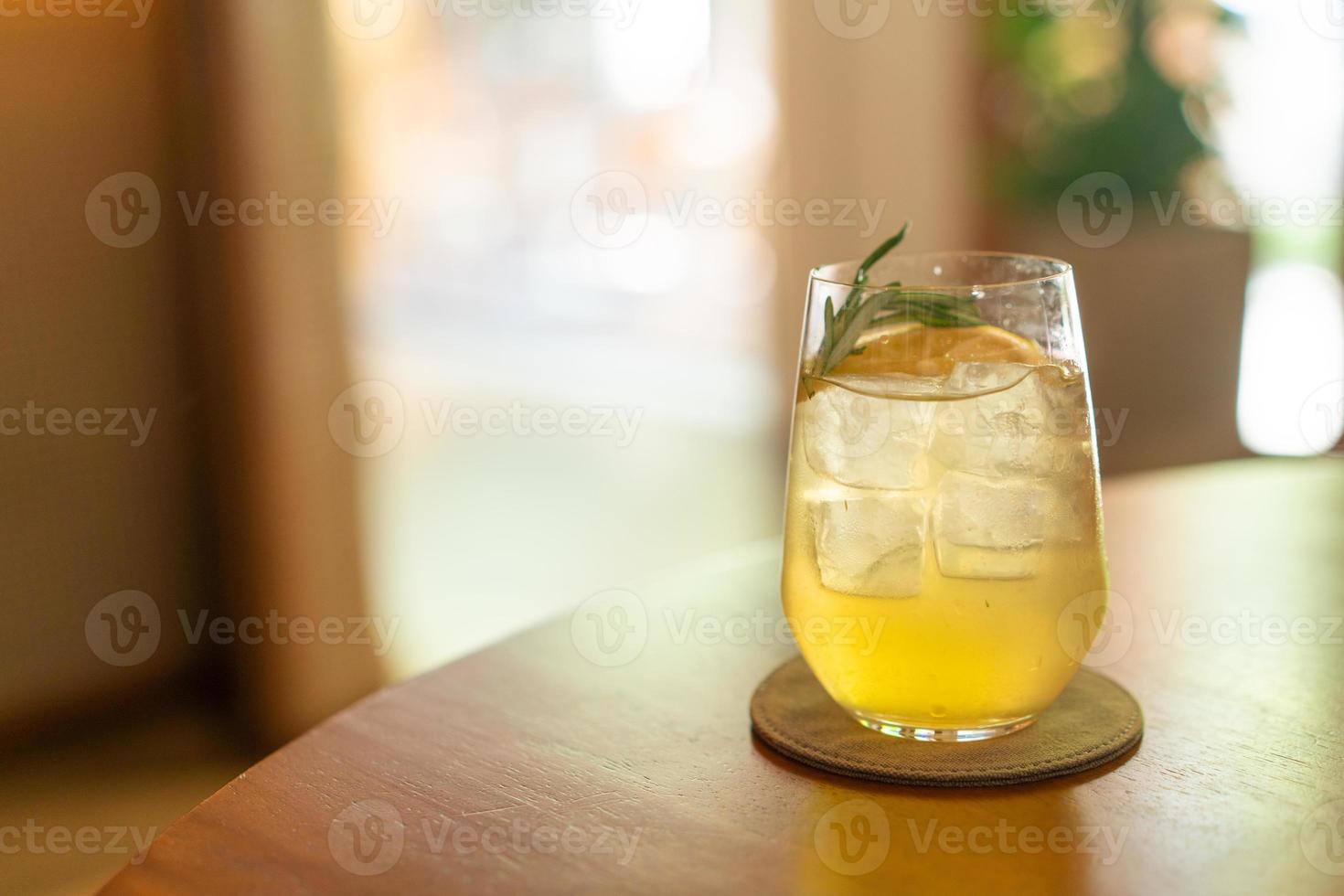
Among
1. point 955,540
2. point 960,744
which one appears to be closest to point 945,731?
point 960,744

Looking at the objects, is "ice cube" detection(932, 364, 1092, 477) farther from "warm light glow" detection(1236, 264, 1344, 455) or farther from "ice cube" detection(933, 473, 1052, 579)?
"warm light glow" detection(1236, 264, 1344, 455)

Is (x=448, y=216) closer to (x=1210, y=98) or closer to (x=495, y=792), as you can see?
(x=1210, y=98)

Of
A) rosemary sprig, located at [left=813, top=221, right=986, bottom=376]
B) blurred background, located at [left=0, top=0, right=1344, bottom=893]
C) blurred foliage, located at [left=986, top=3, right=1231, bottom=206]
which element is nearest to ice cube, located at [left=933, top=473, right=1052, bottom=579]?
rosemary sprig, located at [left=813, top=221, right=986, bottom=376]

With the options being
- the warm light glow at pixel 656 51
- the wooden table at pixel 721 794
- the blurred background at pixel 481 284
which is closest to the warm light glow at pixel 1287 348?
the blurred background at pixel 481 284

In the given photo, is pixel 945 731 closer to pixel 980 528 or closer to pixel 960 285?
pixel 980 528

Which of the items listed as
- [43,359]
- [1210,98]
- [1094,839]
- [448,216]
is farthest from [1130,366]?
[1094,839]

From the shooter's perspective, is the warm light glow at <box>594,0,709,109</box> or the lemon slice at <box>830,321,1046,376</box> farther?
the warm light glow at <box>594,0,709,109</box>
